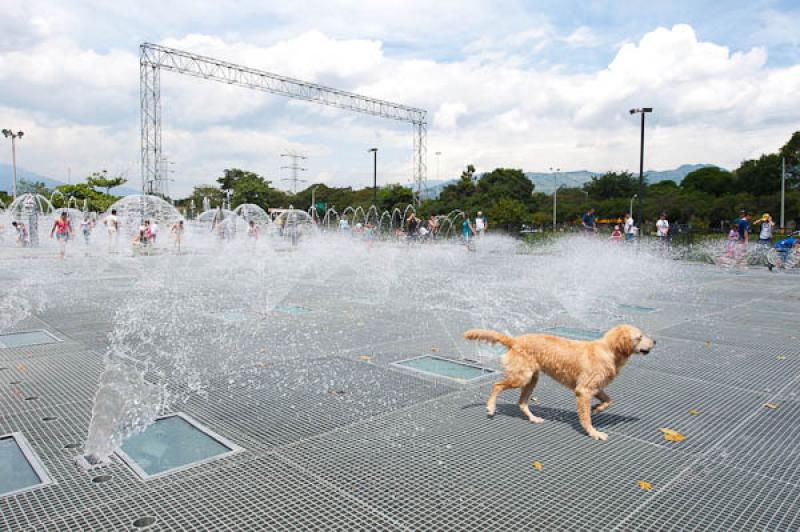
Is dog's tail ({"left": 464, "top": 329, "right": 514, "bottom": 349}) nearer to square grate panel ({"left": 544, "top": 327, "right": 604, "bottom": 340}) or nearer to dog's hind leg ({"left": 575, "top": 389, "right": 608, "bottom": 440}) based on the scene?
dog's hind leg ({"left": 575, "top": 389, "right": 608, "bottom": 440})

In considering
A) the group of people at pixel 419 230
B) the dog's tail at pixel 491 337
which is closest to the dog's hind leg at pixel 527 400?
the dog's tail at pixel 491 337

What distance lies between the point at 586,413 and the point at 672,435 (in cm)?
69

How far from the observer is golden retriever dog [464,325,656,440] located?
13.9 ft

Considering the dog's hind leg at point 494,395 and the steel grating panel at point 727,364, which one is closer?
the dog's hind leg at point 494,395

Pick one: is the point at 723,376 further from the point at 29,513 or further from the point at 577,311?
the point at 29,513

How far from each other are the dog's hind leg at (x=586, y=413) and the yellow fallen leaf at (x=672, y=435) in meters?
0.48

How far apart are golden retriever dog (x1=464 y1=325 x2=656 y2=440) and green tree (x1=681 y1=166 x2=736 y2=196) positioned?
100 m

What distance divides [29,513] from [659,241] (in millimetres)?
28565

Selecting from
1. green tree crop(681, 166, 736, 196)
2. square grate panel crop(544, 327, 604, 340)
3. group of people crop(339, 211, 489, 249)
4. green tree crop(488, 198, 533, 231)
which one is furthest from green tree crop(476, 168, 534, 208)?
square grate panel crop(544, 327, 604, 340)

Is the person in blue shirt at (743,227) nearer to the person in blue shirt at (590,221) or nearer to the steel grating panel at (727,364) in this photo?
the person in blue shirt at (590,221)

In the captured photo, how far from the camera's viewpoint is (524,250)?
99.6 feet

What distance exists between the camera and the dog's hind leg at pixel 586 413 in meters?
4.30

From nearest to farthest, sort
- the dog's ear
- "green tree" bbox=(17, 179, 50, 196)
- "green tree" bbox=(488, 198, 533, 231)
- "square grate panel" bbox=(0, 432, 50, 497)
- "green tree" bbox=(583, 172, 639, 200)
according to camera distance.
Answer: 1. "square grate panel" bbox=(0, 432, 50, 497)
2. the dog's ear
3. "green tree" bbox=(488, 198, 533, 231)
4. "green tree" bbox=(17, 179, 50, 196)
5. "green tree" bbox=(583, 172, 639, 200)

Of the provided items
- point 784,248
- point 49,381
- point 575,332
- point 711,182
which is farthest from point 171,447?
point 711,182
